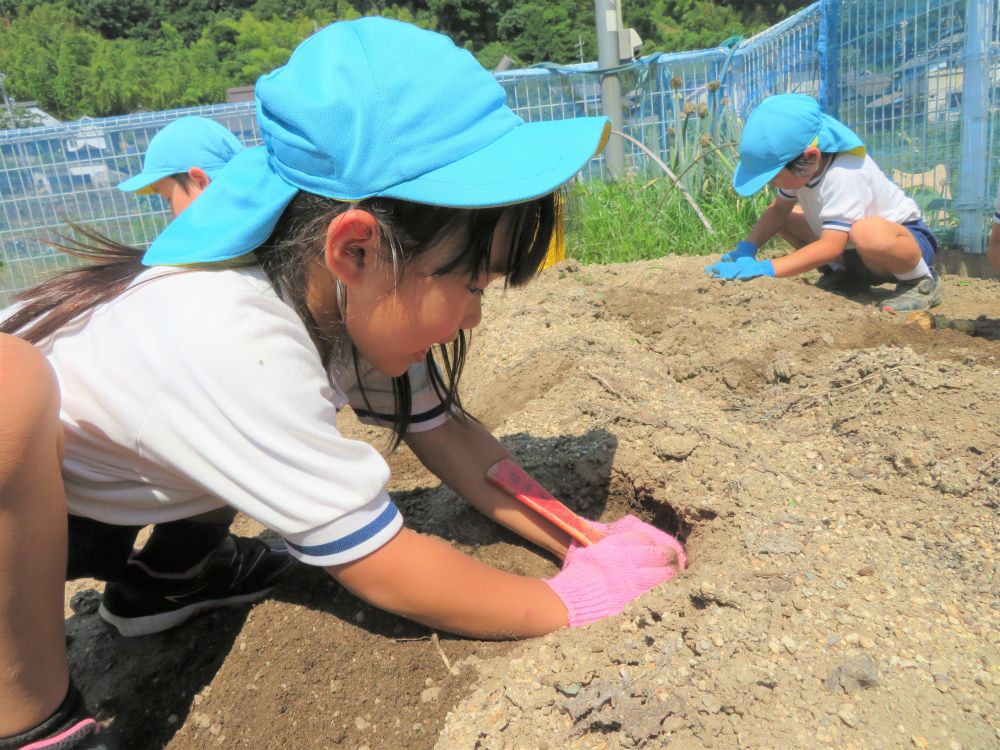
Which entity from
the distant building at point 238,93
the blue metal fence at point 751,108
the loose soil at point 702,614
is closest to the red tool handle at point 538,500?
the loose soil at point 702,614

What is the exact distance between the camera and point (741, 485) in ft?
5.25

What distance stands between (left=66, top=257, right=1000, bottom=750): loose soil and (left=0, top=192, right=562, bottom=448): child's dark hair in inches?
23.5

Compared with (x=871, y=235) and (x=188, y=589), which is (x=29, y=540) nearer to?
(x=188, y=589)

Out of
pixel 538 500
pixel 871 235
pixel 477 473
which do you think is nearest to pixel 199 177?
pixel 477 473

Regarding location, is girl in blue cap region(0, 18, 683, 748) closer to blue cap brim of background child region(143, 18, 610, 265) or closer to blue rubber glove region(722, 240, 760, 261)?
blue cap brim of background child region(143, 18, 610, 265)

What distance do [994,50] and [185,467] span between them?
13.3 feet

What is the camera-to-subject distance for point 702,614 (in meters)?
1.24

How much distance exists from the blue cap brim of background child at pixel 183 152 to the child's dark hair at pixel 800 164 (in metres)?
2.52

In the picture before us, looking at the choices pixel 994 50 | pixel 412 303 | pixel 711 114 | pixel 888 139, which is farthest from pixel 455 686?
pixel 711 114

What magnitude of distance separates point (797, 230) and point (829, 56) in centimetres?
149

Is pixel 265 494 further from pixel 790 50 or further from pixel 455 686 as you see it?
pixel 790 50

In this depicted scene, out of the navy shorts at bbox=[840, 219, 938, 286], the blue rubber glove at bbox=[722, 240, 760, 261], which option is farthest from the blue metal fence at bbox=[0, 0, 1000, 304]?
the blue rubber glove at bbox=[722, 240, 760, 261]

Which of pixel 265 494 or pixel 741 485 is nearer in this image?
pixel 265 494

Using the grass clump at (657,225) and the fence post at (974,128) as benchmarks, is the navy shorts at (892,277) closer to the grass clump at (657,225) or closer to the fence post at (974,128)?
the fence post at (974,128)
